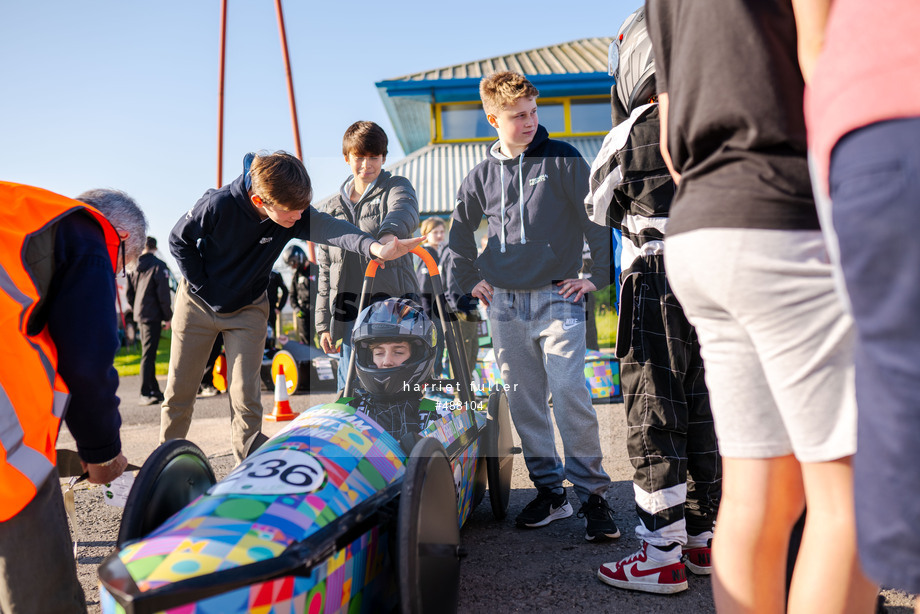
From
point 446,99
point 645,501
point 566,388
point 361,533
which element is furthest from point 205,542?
point 446,99

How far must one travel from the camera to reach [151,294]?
7.73m

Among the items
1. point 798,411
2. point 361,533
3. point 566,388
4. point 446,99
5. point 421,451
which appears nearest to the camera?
point 798,411

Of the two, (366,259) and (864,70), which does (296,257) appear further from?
(864,70)

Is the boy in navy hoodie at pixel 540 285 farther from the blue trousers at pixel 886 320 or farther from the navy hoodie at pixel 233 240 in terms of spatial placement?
the blue trousers at pixel 886 320

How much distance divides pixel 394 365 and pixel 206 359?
1358 mm

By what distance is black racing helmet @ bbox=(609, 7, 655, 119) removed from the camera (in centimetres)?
234

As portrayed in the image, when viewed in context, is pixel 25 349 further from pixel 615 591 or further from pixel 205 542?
pixel 615 591

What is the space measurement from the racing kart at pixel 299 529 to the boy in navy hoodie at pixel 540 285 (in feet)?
3.52

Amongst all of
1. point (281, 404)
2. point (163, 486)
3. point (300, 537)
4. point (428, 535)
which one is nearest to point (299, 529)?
point (300, 537)

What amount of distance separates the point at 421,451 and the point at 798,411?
41.0 inches

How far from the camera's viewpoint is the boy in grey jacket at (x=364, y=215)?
3.91m

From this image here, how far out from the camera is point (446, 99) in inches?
565

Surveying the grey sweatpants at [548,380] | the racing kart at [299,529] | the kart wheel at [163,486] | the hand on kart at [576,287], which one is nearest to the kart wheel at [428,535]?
the racing kart at [299,529]

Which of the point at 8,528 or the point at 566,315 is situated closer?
the point at 8,528
